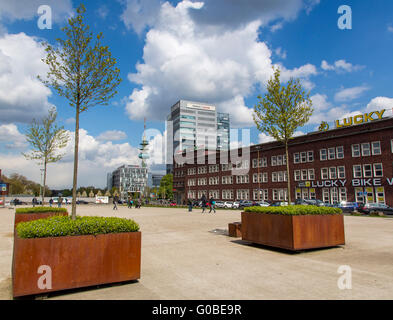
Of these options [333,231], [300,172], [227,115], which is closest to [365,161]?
[300,172]

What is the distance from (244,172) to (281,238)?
2235 inches

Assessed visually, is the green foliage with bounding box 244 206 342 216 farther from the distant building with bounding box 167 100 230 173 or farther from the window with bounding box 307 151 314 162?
the distant building with bounding box 167 100 230 173

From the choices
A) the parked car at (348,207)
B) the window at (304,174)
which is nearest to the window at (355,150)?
the window at (304,174)

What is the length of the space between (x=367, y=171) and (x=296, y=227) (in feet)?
132

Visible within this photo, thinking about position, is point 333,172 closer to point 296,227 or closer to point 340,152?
point 340,152

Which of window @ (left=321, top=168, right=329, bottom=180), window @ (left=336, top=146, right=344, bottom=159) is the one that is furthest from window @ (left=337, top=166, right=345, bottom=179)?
window @ (left=321, top=168, right=329, bottom=180)

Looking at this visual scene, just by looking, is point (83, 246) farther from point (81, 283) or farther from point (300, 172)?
point (300, 172)

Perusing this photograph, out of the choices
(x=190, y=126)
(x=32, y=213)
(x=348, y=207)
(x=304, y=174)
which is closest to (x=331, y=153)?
(x=304, y=174)

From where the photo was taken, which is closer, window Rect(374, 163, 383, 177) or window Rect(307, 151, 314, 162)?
window Rect(374, 163, 383, 177)

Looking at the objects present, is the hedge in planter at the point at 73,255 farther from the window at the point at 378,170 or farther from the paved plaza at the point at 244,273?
the window at the point at 378,170

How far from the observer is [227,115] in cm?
19412

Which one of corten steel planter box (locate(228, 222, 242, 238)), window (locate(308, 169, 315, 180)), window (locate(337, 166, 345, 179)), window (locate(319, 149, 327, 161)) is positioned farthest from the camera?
window (locate(308, 169, 315, 180))

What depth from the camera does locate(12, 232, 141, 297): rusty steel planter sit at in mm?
5113

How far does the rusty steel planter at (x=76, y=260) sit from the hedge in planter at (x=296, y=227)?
16.5 ft
